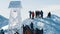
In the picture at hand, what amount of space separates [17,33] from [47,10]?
41 centimetres

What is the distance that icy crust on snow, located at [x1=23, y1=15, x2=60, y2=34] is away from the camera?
1.66 m

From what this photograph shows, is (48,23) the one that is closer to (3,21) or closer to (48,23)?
(48,23)

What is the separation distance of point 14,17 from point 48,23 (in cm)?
38

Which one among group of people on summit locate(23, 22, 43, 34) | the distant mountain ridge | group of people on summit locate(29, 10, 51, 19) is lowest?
group of people on summit locate(23, 22, 43, 34)

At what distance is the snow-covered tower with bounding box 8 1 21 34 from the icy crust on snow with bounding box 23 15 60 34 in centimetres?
8

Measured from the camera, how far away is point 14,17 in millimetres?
1717

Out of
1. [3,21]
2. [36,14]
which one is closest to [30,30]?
[36,14]

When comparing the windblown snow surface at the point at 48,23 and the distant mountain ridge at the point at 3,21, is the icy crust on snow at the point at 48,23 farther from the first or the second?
the distant mountain ridge at the point at 3,21

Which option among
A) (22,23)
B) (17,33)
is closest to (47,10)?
(22,23)

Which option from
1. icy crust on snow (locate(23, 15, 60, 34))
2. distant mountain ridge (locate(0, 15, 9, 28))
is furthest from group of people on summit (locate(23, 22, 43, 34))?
distant mountain ridge (locate(0, 15, 9, 28))

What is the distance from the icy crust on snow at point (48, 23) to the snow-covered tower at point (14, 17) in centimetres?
8

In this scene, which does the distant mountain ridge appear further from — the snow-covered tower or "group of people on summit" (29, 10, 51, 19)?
"group of people on summit" (29, 10, 51, 19)

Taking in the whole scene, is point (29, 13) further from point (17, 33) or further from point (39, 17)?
point (17, 33)

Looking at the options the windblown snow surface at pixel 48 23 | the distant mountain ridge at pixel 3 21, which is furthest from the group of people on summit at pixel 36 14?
the distant mountain ridge at pixel 3 21
